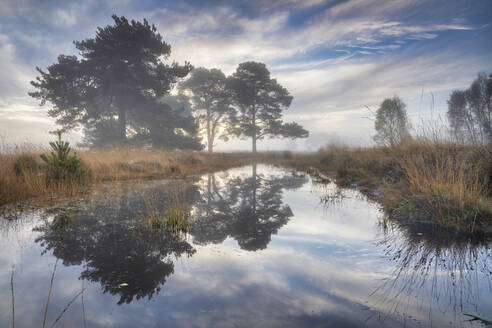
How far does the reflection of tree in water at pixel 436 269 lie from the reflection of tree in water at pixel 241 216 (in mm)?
1613

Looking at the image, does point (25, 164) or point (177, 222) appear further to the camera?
point (25, 164)

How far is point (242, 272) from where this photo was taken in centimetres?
254

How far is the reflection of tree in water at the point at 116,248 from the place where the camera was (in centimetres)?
234

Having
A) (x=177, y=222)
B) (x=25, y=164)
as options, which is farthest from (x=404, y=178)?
(x=25, y=164)

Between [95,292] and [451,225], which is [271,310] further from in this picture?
[451,225]

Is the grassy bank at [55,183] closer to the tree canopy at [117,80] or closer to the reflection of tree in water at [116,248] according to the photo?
the reflection of tree in water at [116,248]

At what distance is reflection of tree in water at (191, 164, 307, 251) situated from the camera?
3.61 meters

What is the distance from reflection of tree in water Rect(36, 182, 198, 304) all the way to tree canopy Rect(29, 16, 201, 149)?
17200 millimetres

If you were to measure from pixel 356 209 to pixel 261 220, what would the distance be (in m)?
2.22

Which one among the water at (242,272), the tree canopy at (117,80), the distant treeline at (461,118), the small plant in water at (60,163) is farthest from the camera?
the tree canopy at (117,80)

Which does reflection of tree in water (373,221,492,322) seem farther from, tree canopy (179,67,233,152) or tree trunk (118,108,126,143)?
Answer: tree canopy (179,67,233,152)

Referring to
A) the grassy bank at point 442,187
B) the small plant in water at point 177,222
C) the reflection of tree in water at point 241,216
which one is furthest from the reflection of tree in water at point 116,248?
the grassy bank at point 442,187

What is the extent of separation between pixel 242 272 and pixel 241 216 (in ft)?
7.33

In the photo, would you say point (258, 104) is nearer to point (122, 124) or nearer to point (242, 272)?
point (122, 124)
